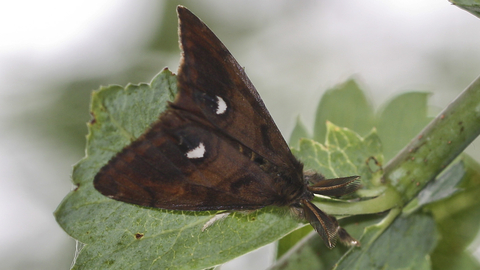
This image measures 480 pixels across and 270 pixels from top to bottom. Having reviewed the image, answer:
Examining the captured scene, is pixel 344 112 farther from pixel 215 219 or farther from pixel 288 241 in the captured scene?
pixel 215 219

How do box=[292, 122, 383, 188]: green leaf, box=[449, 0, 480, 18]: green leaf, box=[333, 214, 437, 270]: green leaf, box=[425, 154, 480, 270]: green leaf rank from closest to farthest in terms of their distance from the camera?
1. box=[449, 0, 480, 18]: green leaf
2. box=[333, 214, 437, 270]: green leaf
3. box=[292, 122, 383, 188]: green leaf
4. box=[425, 154, 480, 270]: green leaf

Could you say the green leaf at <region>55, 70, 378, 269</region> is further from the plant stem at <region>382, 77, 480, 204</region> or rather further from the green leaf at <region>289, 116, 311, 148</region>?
the green leaf at <region>289, 116, 311, 148</region>

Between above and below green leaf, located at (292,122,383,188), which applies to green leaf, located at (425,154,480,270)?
below

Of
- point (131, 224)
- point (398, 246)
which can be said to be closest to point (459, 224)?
point (398, 246)

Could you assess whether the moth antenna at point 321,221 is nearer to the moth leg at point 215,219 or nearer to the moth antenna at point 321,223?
the moth antenna at point 321,223

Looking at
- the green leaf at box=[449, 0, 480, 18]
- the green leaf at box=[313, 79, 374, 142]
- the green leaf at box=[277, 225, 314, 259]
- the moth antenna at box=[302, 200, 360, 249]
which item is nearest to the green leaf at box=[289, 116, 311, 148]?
the green leaf at box=[313, 79, 374, 142]

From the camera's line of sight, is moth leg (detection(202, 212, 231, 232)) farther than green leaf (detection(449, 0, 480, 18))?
Yes

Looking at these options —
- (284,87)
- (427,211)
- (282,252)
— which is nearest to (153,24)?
(284,87)

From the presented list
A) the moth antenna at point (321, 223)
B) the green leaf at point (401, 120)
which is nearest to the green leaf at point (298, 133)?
the green leaf at point (401, 120)
